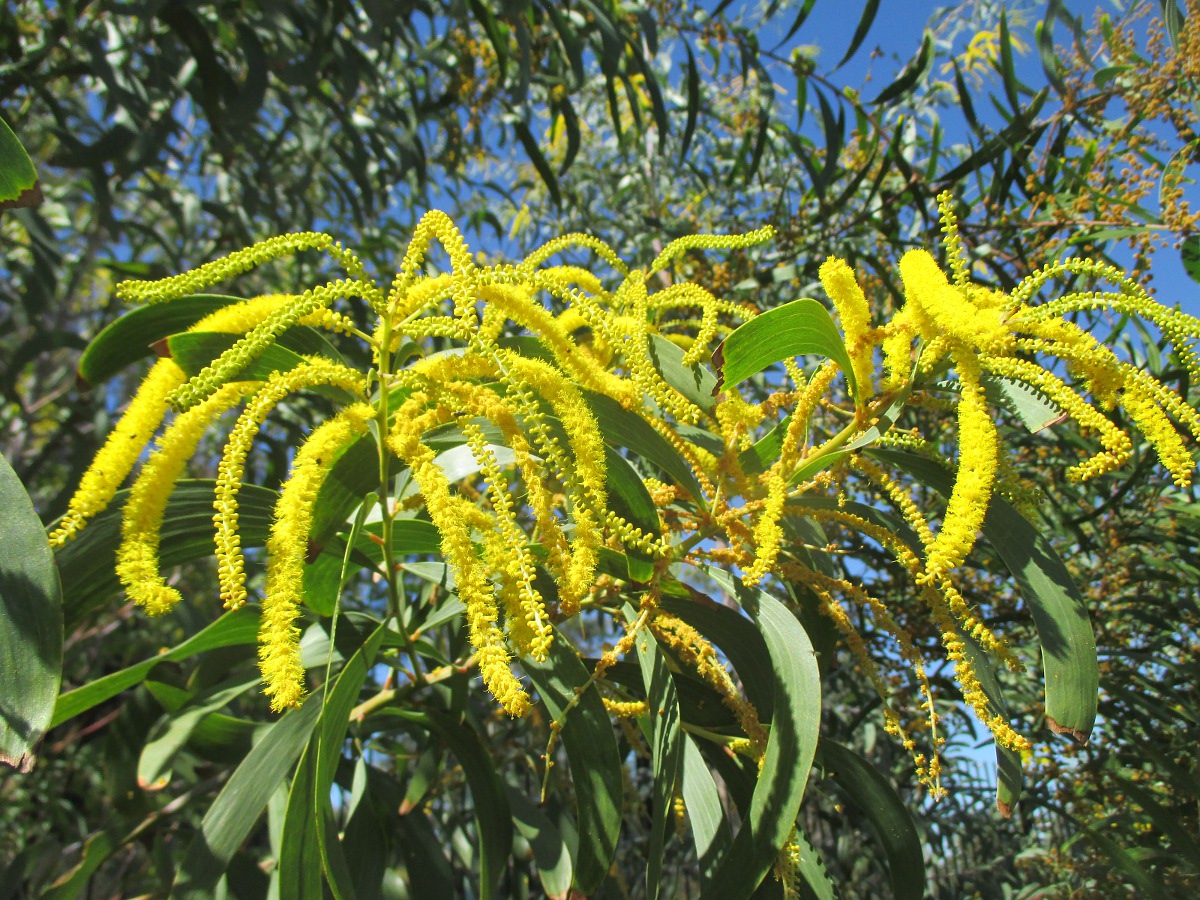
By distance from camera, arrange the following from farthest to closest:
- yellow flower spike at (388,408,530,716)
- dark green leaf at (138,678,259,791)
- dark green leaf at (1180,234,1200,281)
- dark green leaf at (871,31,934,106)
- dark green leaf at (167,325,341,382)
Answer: dark green leaf at (871,31,934,106), dark green leaf at (1180,234,1200,281), dark green leaf at (138,678,259,791), dark green leaf at (167,325,341,382), yellow flower spike at (388,408,530,716)

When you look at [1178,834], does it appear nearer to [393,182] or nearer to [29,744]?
[29,744]

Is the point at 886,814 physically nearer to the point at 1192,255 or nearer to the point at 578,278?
the point at 578,278

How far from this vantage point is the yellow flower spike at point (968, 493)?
2.68 ft

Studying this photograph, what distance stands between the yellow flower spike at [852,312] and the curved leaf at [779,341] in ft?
0.04

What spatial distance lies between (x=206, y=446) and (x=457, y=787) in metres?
3.12

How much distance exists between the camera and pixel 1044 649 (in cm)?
95

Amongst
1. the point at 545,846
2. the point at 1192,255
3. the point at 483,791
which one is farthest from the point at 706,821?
the point at 1192,255

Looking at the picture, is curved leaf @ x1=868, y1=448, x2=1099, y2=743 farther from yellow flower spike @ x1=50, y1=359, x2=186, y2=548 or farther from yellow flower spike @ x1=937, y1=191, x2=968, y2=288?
yellow flower spike @ x1=50, y1=359, x2=186, y2=548

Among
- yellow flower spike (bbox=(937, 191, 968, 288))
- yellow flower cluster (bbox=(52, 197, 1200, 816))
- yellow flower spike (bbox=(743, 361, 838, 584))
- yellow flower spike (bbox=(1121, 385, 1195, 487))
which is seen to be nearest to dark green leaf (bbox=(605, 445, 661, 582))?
yellow flower cluster (bbox=(52, 197, 1200, 816))

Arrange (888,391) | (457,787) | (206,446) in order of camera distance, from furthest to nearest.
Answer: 1. (206,446)
2. (457,787)
3. (888,391)

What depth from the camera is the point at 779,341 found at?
3.28 ft

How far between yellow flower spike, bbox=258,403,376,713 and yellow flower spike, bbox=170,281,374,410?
11 cm

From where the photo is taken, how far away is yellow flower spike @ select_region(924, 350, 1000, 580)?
0.82 m

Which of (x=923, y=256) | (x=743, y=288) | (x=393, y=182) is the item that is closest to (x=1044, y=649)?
(x=923, y=256)
